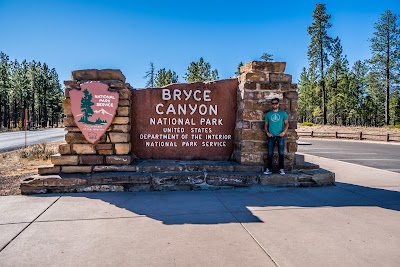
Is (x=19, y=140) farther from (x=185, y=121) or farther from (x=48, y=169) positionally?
(x=185, y=121)

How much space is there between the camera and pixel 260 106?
5.56 m

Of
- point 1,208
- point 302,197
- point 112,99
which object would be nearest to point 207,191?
point 302,197

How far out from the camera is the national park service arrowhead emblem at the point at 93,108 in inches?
202

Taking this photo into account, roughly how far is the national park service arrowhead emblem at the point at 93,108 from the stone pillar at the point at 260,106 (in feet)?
8.81

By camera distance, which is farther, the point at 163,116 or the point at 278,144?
the point at 163,116

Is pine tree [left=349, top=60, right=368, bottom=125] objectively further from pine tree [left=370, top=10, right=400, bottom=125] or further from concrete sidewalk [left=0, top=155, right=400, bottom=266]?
concrete sidewalk [left=0, top=155, right=400, bottom=266]

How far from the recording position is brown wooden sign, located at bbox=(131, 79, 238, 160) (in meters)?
5.75

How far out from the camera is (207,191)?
16.1 feet

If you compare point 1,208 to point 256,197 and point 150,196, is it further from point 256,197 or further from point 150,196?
point 256,197

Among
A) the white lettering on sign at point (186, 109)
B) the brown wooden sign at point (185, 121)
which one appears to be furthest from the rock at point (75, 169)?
the white lettering on sign at point (186, 109)

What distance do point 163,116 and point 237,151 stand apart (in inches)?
71.5

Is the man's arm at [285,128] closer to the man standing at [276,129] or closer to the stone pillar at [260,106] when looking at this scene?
the man standing at [276,129]

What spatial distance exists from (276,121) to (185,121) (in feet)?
6.44

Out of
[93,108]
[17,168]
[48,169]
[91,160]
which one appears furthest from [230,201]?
[17,168]
